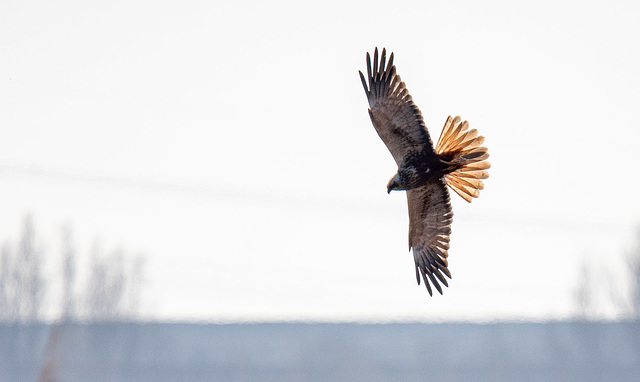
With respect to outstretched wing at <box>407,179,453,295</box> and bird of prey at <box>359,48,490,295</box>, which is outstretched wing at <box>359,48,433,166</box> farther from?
outstretched wing at <box>407,179,453,295</box>

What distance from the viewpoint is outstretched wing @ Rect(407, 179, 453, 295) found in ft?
49.2

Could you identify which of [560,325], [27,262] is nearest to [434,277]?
[27,262]

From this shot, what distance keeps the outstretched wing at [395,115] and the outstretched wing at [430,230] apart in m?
0.87

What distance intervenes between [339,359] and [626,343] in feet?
47.9

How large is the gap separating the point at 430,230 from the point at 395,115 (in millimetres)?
1797

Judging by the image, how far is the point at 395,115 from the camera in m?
14.1

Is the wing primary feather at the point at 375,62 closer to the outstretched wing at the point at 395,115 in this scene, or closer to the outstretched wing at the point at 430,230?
the outstretched wing at the point at 395,115

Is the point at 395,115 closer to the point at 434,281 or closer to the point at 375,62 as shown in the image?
the point at 375,62

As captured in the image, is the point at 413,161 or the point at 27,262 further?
the point at 27,262

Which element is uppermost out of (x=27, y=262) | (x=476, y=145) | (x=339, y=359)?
(x=476, y=145)

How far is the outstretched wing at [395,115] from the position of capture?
1405 cm

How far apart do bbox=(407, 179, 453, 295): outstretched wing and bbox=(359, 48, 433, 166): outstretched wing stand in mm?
869

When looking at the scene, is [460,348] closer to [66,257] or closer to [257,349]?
[257,349]

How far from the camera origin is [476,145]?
14094mm
